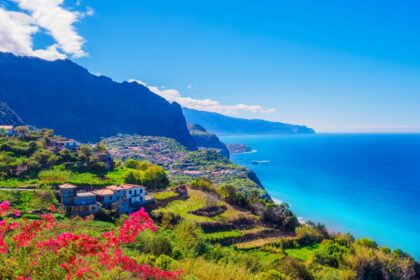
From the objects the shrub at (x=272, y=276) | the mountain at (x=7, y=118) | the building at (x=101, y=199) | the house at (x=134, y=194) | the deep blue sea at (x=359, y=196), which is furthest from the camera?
the mountain at (x=7, y=118)

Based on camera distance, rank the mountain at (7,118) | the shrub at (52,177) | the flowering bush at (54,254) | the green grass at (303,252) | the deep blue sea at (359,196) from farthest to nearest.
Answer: the mountain at (7,118), the deep blue sea at (359,196), the shrub at (52,177), the green grass at (303,252), the flowering bush at (54,254)

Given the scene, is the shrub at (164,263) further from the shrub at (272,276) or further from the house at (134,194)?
the house at (134,194)

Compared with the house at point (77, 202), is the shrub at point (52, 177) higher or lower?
higher

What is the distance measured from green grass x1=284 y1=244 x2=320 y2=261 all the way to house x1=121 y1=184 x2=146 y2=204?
23.7m

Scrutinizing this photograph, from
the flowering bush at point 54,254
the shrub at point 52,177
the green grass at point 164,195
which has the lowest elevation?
the green grass at point 164,195

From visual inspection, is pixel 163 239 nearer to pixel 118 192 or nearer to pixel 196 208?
pixel 118 192

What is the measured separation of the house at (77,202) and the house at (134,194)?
18.4ft

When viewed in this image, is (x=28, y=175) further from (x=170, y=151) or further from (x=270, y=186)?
(x=170, y=151)

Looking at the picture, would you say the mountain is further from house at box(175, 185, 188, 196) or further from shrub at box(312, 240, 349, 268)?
shrub at box(312, 240, 349, 268)

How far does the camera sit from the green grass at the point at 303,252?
4278cm

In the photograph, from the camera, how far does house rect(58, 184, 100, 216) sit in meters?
44.9

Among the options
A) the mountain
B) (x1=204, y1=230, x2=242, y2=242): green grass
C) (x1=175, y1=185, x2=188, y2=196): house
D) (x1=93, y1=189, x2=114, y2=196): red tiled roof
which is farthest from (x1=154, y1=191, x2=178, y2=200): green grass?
the mountain

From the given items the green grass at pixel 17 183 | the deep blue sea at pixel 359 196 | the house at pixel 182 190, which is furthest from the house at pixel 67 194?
the deep blue sea at pixel 359 196

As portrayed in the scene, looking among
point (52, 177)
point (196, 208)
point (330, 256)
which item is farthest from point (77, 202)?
point (330, 256)
